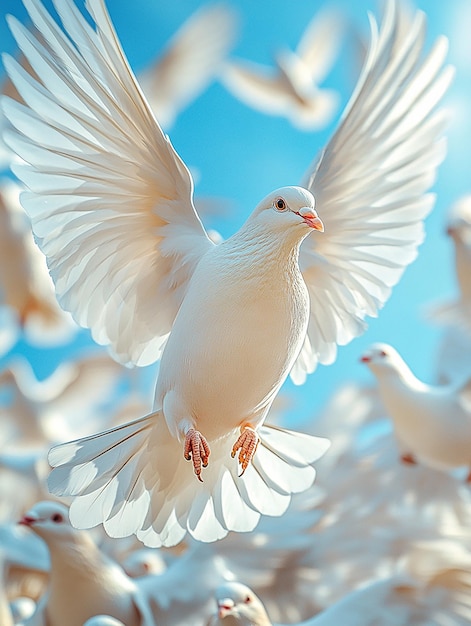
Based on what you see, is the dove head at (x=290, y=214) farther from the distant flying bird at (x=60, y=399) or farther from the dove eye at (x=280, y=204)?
the distant flying bird at (x=60, y=399)

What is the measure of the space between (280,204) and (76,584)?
70.0 inches

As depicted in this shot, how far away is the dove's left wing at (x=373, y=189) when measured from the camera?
2.17 m

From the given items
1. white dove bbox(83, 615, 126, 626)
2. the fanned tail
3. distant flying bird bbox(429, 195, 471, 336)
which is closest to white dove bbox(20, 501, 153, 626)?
white dove bbox(83, 615, 126, 626)

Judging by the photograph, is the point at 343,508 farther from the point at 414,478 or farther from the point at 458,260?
the point at 458,260

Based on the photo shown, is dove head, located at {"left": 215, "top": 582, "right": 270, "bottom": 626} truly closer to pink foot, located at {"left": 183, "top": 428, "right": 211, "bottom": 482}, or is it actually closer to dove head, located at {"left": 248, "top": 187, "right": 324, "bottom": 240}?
pink foot, located at {"left": 183, "top": 428, "right": 211, "bottom": 482}

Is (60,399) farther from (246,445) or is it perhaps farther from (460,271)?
(246,445)

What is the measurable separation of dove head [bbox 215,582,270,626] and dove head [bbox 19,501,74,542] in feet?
2.09

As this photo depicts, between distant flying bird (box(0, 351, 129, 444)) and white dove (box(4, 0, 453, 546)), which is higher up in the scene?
white dove (box(4, 0, 453, 546))

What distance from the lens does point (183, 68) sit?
199 inches

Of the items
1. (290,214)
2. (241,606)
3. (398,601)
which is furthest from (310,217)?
(398,601)

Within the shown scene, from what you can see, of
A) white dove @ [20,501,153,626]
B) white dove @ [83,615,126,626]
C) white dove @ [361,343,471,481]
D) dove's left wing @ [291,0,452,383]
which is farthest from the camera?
white dove @ [361,343,471,481]

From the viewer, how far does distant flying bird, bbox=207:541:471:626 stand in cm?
279

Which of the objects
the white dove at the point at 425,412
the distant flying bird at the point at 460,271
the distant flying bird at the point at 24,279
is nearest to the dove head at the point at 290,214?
the white dove at the point at 425,412

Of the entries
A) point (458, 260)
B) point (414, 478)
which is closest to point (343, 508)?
point (414, 478)
